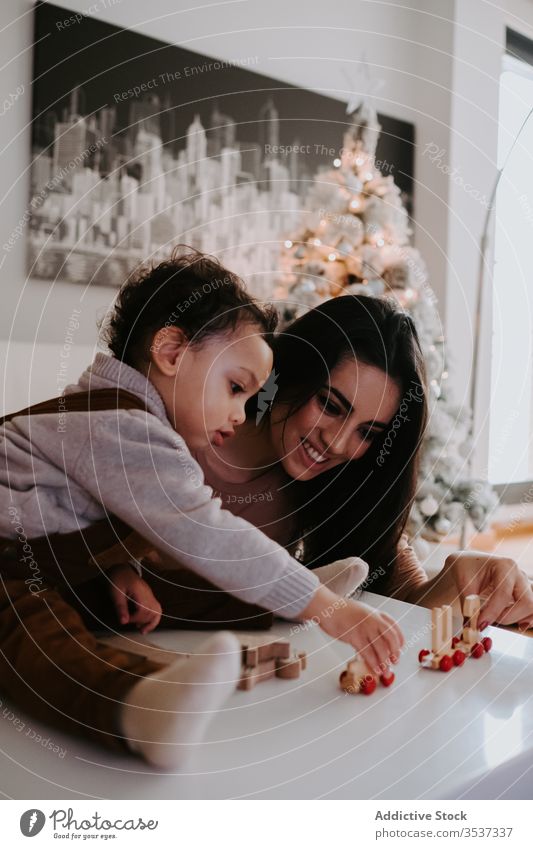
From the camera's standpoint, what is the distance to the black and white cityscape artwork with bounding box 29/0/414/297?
40.6 inches

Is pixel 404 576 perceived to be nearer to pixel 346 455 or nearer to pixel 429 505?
pixel 346 455

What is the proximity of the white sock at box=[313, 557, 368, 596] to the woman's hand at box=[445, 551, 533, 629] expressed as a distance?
11 cm

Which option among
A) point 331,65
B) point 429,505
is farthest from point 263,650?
point 331,65

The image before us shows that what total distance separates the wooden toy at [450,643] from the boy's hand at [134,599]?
0.16 meters

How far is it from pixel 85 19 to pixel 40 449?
3.19ft

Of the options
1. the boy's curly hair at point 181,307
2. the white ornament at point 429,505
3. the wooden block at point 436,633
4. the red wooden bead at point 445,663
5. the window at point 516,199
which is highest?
the window at point 516,199

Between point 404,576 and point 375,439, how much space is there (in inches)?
5.5

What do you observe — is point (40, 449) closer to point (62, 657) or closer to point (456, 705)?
point (62, 657)

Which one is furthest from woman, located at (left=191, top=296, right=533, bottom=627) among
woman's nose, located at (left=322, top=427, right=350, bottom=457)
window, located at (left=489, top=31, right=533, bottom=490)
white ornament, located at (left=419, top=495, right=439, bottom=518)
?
white ornament, located at (left=419, top=495, right=439, bottom=518)

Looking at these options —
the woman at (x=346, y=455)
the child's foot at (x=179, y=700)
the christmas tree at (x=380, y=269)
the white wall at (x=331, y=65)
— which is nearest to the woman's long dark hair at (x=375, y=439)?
the woman at (x=346, y=455)

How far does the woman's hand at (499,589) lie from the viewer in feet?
1.49

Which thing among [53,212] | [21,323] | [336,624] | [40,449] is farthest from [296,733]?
[53,212]

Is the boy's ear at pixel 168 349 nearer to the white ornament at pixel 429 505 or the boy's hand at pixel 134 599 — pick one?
the boy's hand at pixel 134 599
